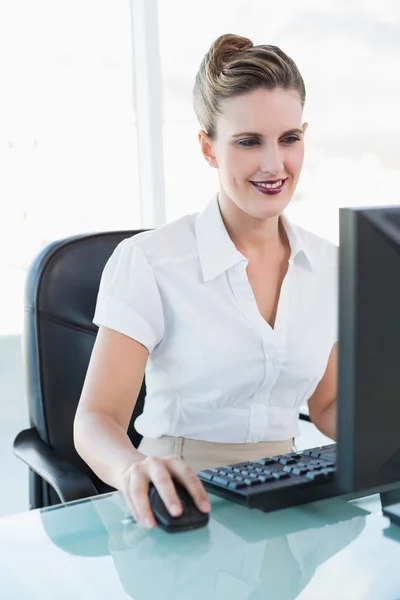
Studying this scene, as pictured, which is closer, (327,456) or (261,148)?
(327,456)

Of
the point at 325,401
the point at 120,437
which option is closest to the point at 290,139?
the point at 325,401

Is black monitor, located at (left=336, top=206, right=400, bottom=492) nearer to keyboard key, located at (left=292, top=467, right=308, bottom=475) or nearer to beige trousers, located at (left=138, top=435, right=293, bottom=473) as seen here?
keyboard key, located at (left=292, top=467, right=308, bottom=475)

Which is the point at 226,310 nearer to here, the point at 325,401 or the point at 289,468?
the point at 325,401

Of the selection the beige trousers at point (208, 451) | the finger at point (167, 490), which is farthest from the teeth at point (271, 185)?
the finger at point (167, 490)

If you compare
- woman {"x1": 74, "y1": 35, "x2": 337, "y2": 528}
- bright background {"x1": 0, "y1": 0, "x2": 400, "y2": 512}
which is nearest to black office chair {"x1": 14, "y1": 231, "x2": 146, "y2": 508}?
woman {"x1": 74, "y1": 35, "x2": 337, "y2": 528}

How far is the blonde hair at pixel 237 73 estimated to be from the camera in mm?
1511

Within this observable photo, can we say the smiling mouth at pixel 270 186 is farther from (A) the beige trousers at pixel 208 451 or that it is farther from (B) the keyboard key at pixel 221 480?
(B) the keyboard key at pixel 221 480

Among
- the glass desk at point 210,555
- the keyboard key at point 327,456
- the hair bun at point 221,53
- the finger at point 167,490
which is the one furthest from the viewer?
the hair bun at point 221,53

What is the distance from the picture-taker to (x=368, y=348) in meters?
0.75

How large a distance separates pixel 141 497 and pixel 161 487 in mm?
38

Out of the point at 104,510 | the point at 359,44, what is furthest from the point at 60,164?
the point at 104,510

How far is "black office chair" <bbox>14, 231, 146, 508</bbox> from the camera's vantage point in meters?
1.69

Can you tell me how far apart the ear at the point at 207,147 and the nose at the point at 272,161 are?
0.14 m

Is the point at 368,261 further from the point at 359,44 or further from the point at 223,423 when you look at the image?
the point at 359,44
